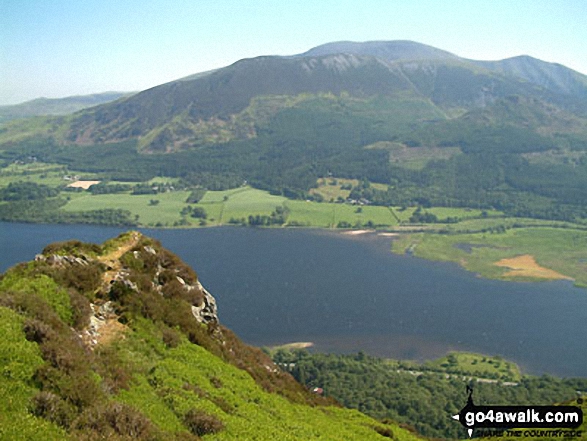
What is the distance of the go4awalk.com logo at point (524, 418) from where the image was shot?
83.4ft

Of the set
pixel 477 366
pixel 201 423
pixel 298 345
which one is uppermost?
pixel 201 423

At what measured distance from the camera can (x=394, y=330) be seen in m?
107

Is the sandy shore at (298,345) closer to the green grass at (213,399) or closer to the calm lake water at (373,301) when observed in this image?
the calm lake water at (373,301)

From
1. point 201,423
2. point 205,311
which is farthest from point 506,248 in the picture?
point 201,423

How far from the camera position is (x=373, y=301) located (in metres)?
123

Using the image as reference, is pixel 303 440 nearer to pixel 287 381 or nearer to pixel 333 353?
pixel 287 381

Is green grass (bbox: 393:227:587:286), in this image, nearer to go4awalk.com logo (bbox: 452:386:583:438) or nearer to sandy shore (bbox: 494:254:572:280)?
sandy shore (bbox: 494:254:572:280)

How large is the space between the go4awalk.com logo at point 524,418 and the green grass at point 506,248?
122 metres

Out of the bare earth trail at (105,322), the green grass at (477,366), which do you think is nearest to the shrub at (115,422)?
the bare earth trail at (105,322)

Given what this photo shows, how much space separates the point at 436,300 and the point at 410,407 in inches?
2401

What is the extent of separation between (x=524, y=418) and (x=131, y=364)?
1955 cm

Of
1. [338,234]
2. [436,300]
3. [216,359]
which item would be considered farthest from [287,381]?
[338,234]

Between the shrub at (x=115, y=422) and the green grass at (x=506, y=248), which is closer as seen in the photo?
the shrub at (x=115, y=422)

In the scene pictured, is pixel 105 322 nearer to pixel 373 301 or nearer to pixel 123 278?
pixel 123 278
